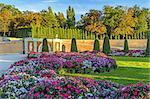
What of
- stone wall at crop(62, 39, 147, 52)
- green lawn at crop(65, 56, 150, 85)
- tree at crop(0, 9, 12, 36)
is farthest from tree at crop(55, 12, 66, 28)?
green lawn at crop(65, 56, 150, 85)

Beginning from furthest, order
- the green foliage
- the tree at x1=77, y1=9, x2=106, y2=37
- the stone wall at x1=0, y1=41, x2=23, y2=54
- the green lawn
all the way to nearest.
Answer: the tree at x1=77, y1=9, x2=106, y2=37 < the stone wall at x1=0, y1=41, x2=23, y2=54 < the green foliage < the green lawn

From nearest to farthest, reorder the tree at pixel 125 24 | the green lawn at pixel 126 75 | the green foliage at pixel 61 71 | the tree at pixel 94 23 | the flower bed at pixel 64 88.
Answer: the flower bed at pixel 64 88 < the green lawn at pixel 126 75 < the green foliage at pixel 61 71 < the tree at pixel 125 24 < the tree at pixel 94 23

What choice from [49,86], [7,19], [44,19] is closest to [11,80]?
[49,86]

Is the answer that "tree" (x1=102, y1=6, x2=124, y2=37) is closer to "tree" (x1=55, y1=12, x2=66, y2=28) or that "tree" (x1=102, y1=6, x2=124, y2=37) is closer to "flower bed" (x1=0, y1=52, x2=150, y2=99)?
"tree" (x1=55, y1=12, x2=66, y2=28)

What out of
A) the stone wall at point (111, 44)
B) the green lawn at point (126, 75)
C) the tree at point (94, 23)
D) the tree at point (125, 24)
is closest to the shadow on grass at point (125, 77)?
the green lawn at point (126, 75)

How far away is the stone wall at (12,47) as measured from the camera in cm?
2573

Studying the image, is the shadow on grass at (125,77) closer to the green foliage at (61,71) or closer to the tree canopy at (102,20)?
the green foliage at (61,71)

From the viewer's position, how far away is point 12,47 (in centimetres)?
2655

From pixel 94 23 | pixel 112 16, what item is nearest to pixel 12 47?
pixel 94 23

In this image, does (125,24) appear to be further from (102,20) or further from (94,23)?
(94,23)

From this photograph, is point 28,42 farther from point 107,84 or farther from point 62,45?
point 107,84

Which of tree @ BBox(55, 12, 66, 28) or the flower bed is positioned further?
tree @ BBox(55, 12, 66, 28)

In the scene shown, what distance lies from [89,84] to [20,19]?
3709 cm

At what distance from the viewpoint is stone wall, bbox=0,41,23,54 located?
25728 mm
